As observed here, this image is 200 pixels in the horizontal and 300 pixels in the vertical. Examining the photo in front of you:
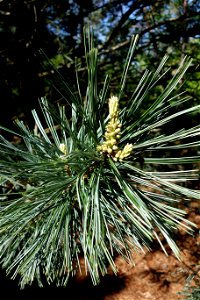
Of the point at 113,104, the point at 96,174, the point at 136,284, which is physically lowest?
the point at 136,284

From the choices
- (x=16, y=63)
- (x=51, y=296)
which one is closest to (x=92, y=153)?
(x=16, y=63)

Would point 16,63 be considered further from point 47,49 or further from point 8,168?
point 8,168

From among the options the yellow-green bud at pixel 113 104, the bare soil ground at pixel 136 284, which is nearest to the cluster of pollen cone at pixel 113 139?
the yellow-green bud at pixel 113 104

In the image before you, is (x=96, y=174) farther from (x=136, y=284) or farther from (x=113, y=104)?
(x=136, y=284)

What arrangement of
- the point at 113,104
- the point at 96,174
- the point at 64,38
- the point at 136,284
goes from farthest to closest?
1. the point at 136,284
2. the point at 64,38
3. the point at 96,174
4. the point at 113,104

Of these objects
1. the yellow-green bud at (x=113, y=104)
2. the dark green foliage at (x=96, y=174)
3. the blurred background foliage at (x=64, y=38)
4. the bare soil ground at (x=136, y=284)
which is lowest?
the bare soil ground at (x=136, y=284)

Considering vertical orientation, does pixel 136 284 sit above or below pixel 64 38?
below

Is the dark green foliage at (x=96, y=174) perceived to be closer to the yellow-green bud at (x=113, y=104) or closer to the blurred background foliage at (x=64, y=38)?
the yellow-green bud at (x=113, y=104)

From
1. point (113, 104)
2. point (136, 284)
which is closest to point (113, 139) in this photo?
point (113, 104)

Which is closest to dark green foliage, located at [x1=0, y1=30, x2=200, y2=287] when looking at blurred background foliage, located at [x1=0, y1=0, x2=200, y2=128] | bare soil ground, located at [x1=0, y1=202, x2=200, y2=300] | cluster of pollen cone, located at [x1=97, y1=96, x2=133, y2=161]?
cluster of pollen cone, located at [x1=97, y1=96, x2=133, y2=161]
